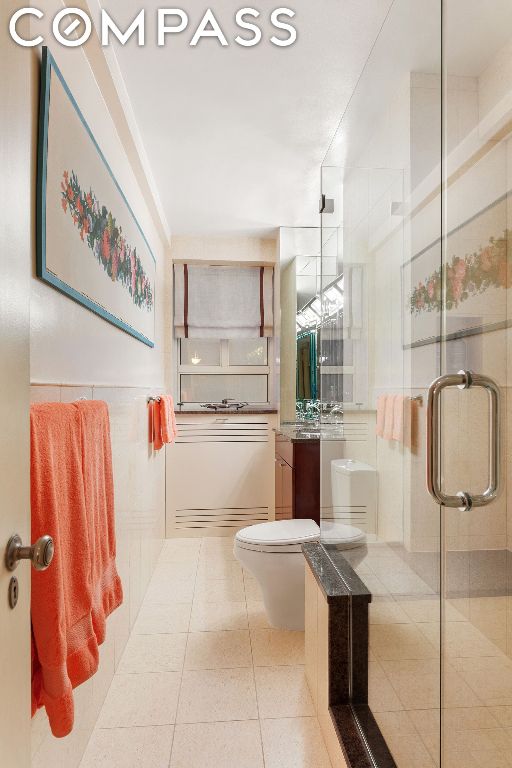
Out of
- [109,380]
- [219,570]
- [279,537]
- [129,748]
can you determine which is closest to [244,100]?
[109,380]

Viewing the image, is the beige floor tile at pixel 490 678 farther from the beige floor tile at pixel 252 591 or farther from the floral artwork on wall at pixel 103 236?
the beige floor tile at pixel 252 591

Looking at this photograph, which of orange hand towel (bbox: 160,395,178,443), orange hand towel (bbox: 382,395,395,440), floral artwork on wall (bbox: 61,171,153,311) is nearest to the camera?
orange hand towel (bbox: 382,395,395,440)

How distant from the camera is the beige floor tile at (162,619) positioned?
2404mm

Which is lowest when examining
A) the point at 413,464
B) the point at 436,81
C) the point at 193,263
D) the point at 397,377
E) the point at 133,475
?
the point at 133,475

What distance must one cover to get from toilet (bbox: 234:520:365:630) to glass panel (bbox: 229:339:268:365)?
228 centimetres

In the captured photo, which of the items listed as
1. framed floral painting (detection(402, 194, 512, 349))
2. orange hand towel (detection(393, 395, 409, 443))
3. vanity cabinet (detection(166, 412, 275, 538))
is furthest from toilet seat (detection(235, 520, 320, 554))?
vanity cabinet (detection(166, 412, 275, 538))

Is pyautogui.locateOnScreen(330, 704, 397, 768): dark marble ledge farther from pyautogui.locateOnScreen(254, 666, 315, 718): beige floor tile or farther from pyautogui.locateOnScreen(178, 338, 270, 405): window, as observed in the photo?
pyautogui.locateOnScreen(178, 338, 270, 405): window

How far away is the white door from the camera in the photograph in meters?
0.77

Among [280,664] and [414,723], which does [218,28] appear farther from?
[280,664]

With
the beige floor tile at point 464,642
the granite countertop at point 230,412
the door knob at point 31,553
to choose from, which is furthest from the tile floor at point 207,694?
the granite countertop at point 230,412

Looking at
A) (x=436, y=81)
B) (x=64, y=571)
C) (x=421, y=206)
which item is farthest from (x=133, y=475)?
(x=436, y=81)

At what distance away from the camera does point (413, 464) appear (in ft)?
4.05

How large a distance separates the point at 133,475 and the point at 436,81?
2017mm

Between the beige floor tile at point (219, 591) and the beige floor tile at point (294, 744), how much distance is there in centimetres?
105
